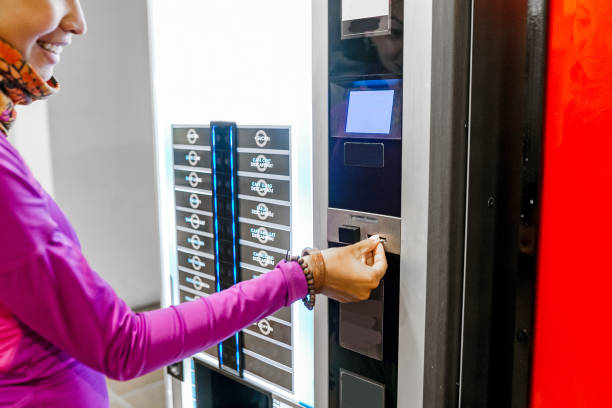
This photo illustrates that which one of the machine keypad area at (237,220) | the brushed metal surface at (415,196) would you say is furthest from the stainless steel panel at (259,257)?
the brushed metal surface at (415,196)

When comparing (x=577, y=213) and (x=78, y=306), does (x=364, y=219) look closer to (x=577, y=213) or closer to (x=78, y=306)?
(x=577, y=213)

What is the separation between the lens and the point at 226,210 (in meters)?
1.45

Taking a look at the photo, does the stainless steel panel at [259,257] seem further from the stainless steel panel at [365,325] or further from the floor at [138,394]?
the floor at [138,394]

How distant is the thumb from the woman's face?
66 centimetres

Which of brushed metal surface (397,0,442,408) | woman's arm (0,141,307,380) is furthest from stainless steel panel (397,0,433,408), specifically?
woman's arm (0,141,307,380)

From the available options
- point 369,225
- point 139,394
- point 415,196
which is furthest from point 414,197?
point 139,394

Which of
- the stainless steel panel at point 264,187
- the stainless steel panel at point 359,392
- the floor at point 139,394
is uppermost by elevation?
the stainless steel panel at point 264,187

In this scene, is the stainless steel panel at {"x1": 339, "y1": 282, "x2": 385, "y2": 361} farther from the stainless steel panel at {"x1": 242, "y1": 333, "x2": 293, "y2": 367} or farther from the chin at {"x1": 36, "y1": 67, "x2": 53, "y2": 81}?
the chin at {"x1": 36, "y1": 67, "x2": 53, "y2": 81}

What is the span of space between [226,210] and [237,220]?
0.15ft

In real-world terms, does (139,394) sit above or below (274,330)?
below

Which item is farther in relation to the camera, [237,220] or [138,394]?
[138,394]

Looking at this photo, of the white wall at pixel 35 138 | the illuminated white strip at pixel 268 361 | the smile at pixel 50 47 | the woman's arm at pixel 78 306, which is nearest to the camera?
the woman's arm at pixel 78 306

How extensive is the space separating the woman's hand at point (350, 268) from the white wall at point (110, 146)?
2.23m

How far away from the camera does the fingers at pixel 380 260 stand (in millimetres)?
1070
